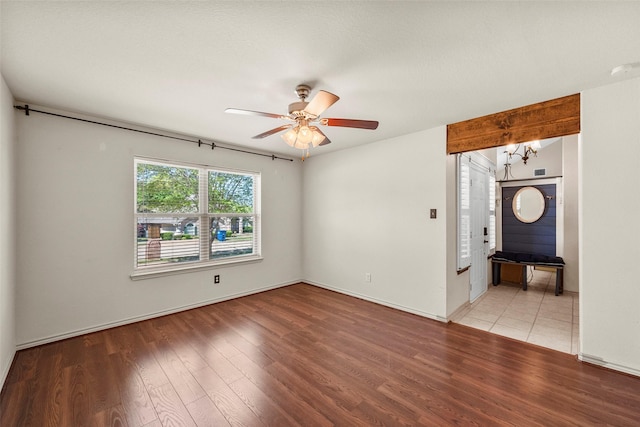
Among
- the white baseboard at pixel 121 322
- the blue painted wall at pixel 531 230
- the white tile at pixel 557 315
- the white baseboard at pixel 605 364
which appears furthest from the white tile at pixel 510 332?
the white baseboard at pixel 121 322

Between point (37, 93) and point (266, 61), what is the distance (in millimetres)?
2295

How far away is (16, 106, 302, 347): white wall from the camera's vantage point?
8.51 ft

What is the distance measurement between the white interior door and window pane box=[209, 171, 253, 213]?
3.68 m

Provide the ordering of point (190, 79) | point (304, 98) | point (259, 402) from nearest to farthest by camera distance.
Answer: point (259, 402) < point (190, 79) < point (304, 98)

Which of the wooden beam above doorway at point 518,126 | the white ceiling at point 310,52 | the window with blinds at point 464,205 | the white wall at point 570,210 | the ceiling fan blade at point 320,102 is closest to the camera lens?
the white ceiling at point 310,52

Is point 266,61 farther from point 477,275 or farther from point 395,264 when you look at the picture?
point 477,275

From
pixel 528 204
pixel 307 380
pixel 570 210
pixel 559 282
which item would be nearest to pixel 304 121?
pixel 307 380

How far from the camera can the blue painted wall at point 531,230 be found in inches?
207

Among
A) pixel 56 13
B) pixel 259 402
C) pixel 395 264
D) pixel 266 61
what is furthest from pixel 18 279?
pixel 395 264

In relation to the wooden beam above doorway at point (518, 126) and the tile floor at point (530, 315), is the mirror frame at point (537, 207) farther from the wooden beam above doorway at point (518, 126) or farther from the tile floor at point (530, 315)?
the wooden beam above doorway at point (518, 126)

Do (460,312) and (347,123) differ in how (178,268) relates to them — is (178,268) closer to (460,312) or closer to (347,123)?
(347,123)

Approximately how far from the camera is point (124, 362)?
234 cm

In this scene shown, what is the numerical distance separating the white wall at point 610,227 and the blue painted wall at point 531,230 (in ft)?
12.1

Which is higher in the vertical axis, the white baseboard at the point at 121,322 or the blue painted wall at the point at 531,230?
the blue painted wall at the point at 531,230
